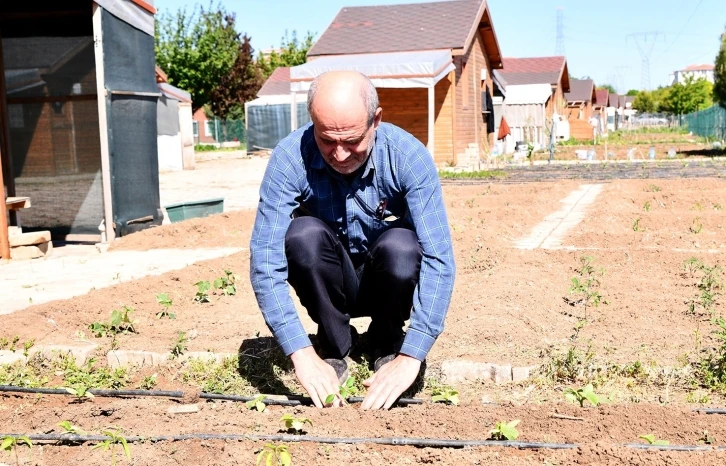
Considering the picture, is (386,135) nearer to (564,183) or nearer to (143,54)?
(143,54)

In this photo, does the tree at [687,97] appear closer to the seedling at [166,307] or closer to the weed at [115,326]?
the seedling at [166,307]

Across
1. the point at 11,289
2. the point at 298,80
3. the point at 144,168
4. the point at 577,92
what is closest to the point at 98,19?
the point at 144,168

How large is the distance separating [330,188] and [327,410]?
916mm

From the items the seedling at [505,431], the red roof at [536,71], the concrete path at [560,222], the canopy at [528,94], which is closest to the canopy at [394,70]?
the concrete path at [560,222]

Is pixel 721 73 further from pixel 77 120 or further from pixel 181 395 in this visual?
pixel 181 395

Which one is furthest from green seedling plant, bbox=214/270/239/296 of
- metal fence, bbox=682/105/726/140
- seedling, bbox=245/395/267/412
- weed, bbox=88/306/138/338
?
metal fence, bbox=682/105/726/140

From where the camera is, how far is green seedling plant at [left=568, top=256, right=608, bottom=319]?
4.91 m

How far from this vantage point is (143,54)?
358 inches

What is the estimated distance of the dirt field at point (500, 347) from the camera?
103 inches

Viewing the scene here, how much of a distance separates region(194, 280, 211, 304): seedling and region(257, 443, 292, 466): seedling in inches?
116

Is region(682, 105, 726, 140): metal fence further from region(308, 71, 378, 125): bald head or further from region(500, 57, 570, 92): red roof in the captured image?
region(308, 71, 378, 125): bald head

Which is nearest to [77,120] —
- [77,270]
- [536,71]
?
[77,270]

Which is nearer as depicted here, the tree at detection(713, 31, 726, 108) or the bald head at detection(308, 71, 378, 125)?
the bald head at detection(308, 71, 378, 125)

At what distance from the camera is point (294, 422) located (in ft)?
8.69
